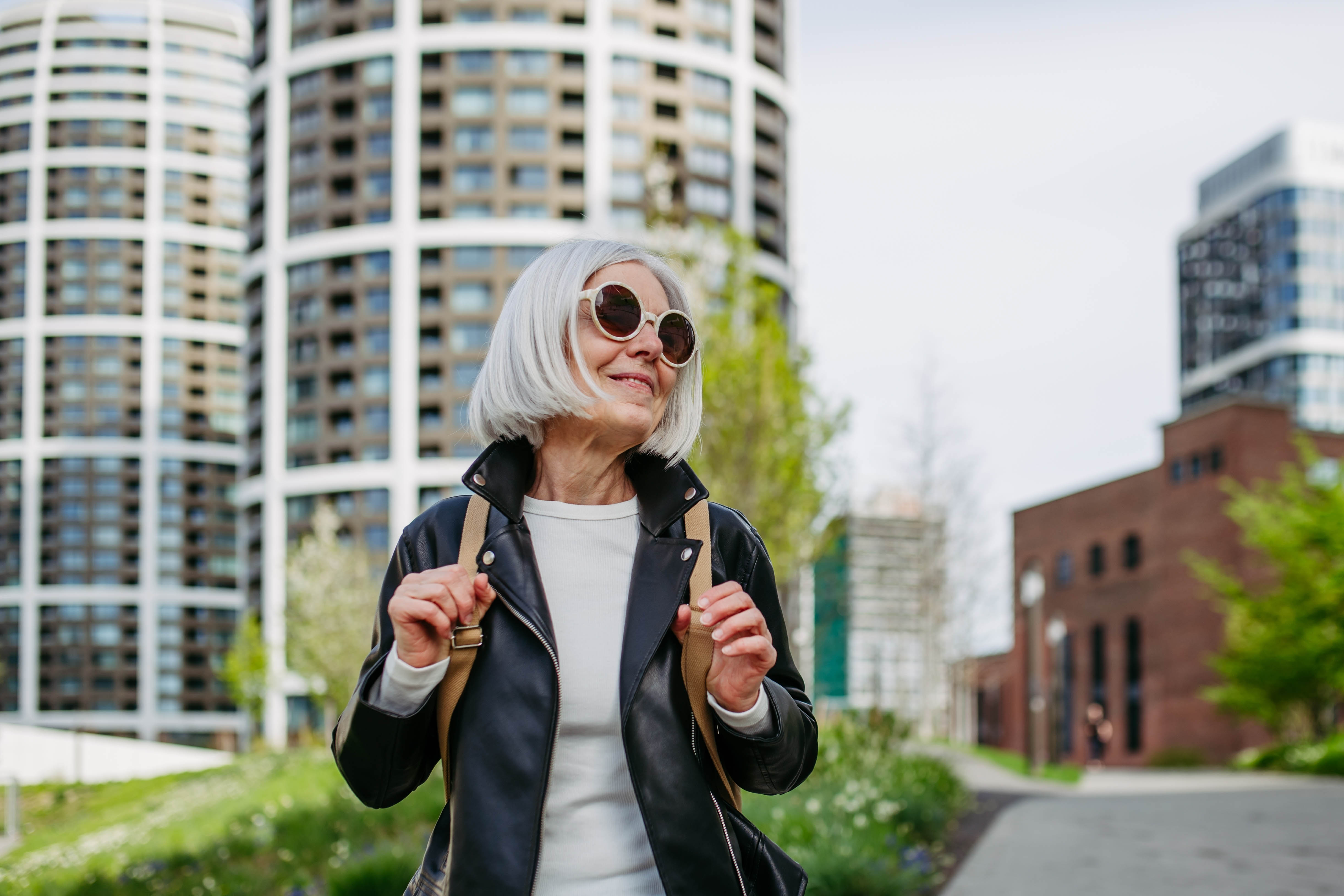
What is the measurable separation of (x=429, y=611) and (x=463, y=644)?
0.15 m

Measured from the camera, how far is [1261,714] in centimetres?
2855

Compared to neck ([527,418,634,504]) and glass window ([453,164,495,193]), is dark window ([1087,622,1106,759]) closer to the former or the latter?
glass window ([453,164,495,193])

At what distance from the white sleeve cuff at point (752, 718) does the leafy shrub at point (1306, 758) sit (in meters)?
22.7

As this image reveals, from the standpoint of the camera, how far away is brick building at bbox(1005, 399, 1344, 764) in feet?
148

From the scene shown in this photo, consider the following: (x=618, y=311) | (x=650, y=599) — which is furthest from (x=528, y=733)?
(x=618, y=311)

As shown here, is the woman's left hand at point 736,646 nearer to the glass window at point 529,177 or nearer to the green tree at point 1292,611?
the green tree at point 1292,611

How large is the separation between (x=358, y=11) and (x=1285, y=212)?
6421 centimetres

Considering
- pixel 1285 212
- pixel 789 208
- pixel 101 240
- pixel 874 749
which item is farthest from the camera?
pixel 101 240

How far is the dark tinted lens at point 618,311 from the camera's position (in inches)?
91.8

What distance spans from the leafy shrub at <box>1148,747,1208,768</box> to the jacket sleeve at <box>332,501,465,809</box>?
38.7 meters

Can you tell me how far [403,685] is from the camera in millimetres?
2111

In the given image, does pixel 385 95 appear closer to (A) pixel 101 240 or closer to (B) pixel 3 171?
(A) pixel 101 240

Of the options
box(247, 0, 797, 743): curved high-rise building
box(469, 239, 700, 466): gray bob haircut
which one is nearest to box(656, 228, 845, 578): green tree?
box(469, 239, 700, 466): gray bob haircut

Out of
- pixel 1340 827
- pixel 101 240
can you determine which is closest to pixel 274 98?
pixel 101 240
